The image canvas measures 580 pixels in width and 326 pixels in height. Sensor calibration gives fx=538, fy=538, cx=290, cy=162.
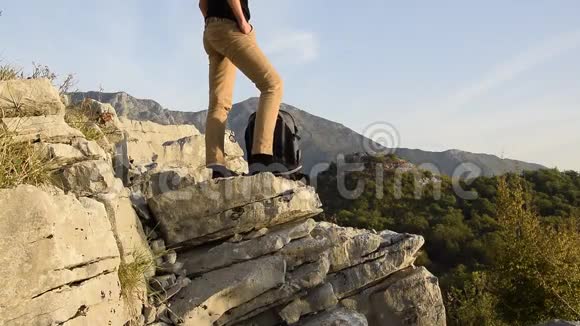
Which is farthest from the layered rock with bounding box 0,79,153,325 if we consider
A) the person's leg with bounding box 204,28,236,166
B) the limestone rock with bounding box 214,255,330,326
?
the person's leg with bounding box 204,28,236,166

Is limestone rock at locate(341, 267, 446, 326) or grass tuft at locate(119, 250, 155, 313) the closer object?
grass tuft at locate(119, 250, 155, 313)

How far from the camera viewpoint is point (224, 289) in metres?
4.67

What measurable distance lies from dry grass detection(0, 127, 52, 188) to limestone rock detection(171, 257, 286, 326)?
1.52 meters

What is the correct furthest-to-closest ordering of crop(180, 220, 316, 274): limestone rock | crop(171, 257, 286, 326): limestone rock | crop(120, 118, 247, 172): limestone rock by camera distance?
crop(120, 118, 247, 172): limestone rock
crop(180, 220, 316, 274): limestone rock
crop(171, 257, 286, 326): limestone rock

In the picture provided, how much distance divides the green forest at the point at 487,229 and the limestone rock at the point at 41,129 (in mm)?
7502

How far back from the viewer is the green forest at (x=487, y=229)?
20891mm

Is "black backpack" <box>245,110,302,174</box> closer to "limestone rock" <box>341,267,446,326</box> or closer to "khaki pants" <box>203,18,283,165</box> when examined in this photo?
"khaki pants" <box>203,18,283,165</box>

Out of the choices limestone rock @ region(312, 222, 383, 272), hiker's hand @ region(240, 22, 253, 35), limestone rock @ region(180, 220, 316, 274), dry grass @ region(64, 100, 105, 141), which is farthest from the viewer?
dry grass @ region(64, 100, 105, 141)

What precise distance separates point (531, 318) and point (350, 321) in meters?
19.9

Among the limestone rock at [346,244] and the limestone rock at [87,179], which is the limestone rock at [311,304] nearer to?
the limestone rock at [346,244]

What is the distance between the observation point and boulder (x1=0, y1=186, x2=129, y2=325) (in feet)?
10.1

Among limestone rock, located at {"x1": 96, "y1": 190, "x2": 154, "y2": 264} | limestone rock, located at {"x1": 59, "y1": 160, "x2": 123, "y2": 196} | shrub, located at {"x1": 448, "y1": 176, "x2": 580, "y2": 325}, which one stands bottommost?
shrub, located at {"x1": 448, "y1": 176, "x2": 580, "y2": 325}

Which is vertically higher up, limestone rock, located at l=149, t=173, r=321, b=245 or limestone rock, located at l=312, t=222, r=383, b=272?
limestone rock, located at l=149, t=173, r=321, b=245

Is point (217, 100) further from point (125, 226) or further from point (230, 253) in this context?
point (125, 226)
